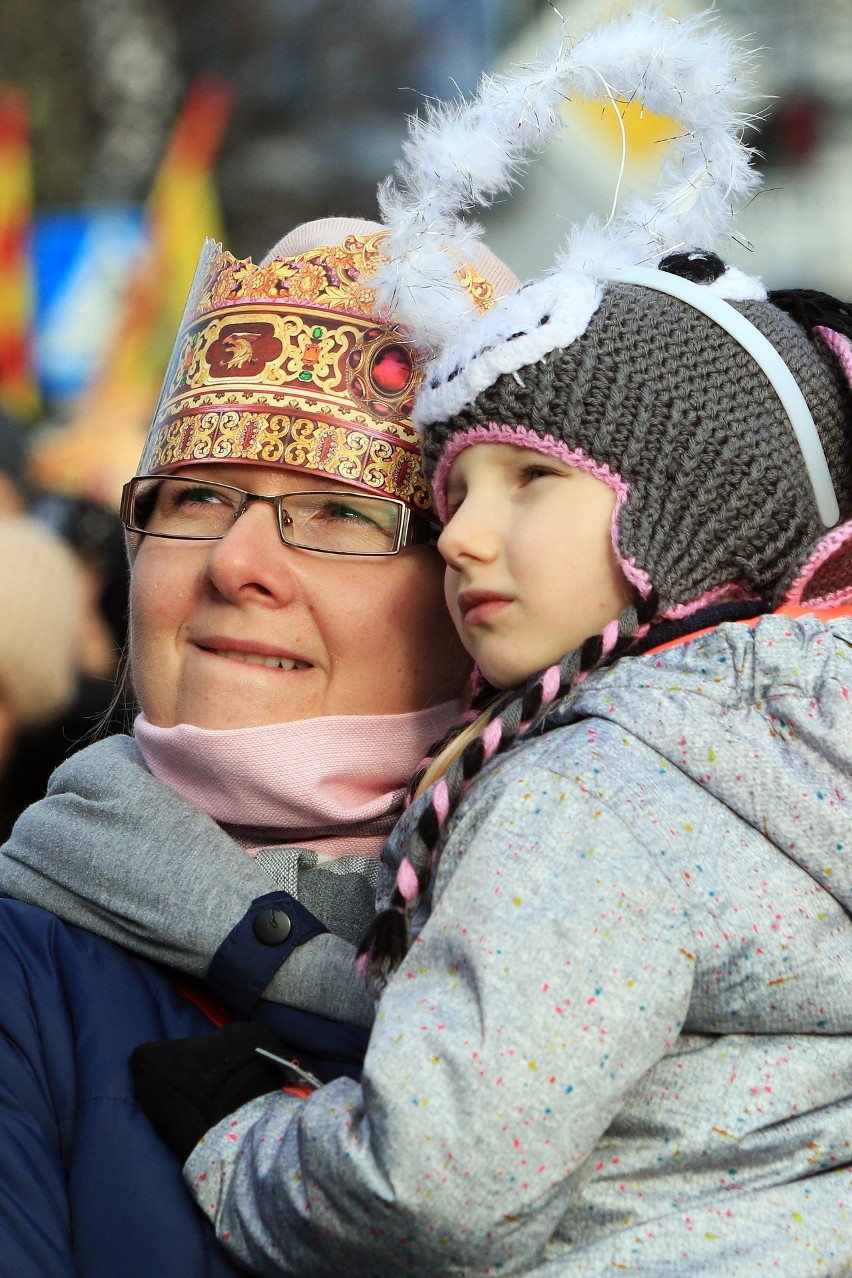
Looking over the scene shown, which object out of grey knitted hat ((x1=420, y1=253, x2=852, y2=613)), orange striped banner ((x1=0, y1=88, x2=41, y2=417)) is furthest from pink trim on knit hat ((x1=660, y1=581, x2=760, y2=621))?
orange striped banner ((x1=0, y1=88, x2=41, y2=417))

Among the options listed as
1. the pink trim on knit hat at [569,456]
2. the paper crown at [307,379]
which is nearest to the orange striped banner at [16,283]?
the paper crown at [307,379]

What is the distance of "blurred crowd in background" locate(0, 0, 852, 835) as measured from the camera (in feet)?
22.6

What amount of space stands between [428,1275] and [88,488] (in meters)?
5.31

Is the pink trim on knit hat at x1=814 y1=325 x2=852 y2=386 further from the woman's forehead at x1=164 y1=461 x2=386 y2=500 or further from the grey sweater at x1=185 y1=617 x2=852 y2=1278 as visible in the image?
the woman's forehead at x1=164 y1=461 x2=386 y2=500

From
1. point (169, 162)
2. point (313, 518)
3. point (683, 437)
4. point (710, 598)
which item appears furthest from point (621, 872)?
point (169, 162)

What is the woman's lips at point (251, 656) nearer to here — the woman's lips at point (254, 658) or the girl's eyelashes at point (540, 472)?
the woman's lips at point (254, 658)

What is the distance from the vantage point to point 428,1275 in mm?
1688

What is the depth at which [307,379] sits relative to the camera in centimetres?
260

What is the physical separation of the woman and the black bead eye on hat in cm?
29

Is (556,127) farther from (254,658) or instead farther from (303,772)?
(303,772)

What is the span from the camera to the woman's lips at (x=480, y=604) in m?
2.09

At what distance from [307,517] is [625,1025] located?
1.16 meters

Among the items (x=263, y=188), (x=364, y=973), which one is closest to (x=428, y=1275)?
(x=364, y=973)

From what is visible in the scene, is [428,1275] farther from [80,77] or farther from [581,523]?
[80,77]
